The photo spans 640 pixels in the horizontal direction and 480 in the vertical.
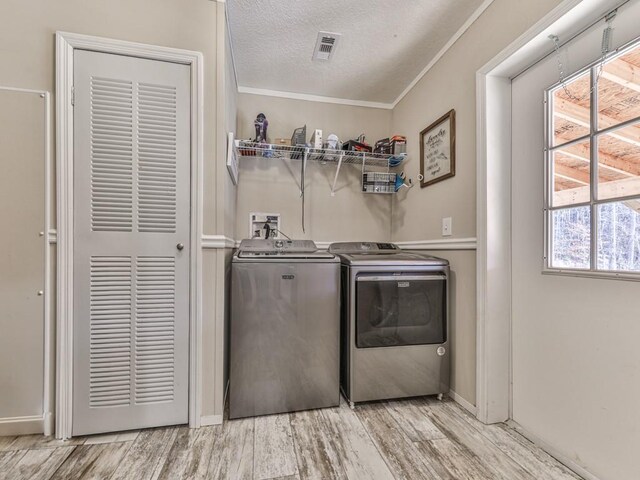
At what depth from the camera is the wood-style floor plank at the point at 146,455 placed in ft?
3.83

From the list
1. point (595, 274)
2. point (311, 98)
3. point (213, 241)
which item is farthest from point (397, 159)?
point (213, 241)

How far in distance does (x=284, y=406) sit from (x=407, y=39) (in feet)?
7.94

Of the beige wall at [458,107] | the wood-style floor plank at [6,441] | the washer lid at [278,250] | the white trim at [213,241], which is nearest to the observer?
the wood-style floor plank at [6,441]

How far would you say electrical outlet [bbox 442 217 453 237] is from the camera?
5.97 ft

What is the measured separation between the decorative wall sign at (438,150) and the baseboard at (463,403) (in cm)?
139

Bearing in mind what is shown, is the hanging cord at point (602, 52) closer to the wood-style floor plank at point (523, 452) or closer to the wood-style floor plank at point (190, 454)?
the wood-style floor plank at point (523, 452)

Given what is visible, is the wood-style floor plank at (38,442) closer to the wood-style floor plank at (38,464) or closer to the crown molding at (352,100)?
the wood-style floor plank at (38,464)

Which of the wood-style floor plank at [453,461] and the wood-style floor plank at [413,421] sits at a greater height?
the wood-style floor plank at [453,461]

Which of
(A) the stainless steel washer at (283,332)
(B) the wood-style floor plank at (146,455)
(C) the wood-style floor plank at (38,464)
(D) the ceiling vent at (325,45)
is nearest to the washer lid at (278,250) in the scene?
(A) the stainless steel washer at (283,332)

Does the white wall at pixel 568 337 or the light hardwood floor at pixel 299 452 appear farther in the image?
the light hardwood floor at pixel 299 452

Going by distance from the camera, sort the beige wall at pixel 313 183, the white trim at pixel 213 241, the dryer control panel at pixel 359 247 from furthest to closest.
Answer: the beige wall at pixel 313 183 → the dryer control panel at pixel 359 247 → the white trim at pixel 213 241

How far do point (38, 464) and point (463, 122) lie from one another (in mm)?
2771

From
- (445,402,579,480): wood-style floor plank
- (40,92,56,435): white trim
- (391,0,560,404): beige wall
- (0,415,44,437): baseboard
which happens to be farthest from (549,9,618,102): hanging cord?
(0,415,44,437): baseboard

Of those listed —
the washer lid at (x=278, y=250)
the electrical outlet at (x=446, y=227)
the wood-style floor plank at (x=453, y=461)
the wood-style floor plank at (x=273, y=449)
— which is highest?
the electrical outlet at (x=446, y=227)
